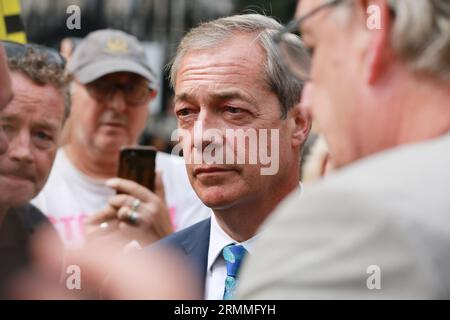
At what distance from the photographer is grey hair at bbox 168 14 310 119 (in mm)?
2752

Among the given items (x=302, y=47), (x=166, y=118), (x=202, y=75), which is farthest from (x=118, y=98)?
(x=166, y=118)

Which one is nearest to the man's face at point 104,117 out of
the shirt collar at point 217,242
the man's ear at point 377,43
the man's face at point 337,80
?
the shirt collar at point 217,242

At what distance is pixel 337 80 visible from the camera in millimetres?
1405

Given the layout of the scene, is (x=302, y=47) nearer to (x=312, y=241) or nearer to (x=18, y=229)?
(x=312, y=241)

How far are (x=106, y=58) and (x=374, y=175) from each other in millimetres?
2936

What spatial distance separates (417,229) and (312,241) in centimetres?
14

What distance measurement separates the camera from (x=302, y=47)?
1558mm


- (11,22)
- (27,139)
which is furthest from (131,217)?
(11,22)

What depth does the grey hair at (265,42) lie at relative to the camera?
275 cm

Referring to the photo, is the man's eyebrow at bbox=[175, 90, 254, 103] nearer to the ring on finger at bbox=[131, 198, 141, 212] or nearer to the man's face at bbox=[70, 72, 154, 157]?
the ring on finger at bbox=[131, 198, 141, 212]

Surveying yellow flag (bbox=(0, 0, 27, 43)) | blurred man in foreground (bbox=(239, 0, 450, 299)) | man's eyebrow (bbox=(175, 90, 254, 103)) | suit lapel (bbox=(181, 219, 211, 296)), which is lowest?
blurred man in foreground (bbox=(239, 0, 450, 299))

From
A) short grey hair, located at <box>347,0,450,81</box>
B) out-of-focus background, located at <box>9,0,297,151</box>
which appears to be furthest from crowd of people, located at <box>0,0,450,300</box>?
out-of-focus background, located at <box>9,0,297,151</box>

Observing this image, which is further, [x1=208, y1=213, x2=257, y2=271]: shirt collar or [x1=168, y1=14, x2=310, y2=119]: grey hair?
[x1=168, y1=14, x2=310, y2=119]: grey hair

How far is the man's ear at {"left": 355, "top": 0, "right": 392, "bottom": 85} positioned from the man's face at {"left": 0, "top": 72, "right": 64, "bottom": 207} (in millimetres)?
2066
